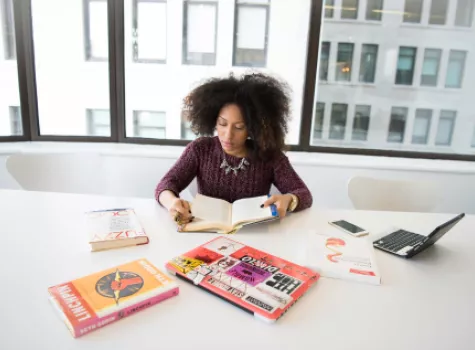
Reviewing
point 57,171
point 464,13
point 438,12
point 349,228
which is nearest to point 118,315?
point 349,228

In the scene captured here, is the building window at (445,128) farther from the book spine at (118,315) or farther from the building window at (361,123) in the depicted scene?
the book spine at (118,315)

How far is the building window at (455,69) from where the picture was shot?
268cm

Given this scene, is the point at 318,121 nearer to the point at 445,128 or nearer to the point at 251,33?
the point at 251,33

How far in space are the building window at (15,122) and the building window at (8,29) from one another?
0.38m

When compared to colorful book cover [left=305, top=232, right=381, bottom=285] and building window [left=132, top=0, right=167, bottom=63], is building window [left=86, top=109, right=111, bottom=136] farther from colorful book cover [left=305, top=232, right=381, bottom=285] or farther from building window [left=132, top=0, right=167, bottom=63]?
colorful book cover [left=305, top=232, right=381, bottom=285]

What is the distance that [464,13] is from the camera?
2605mm

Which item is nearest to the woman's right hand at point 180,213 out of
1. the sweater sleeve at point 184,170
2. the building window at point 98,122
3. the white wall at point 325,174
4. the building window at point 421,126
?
the sweater sleeve at point 184,170

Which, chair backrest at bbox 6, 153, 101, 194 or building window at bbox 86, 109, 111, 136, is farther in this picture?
building window at bbox 86, 109, 111, 136

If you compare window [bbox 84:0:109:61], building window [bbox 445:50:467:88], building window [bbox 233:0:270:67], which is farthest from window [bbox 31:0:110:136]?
building window [bbox 445:50:467:88]

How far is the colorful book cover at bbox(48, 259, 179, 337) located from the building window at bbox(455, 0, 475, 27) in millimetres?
2904

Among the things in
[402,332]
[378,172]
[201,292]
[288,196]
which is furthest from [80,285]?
[378,172]

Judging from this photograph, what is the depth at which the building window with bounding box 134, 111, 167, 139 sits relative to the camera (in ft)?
9.21

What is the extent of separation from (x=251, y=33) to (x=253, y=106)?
141 centimetres

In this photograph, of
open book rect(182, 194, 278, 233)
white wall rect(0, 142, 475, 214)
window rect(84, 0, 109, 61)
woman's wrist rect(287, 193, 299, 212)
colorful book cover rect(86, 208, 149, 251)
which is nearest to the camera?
colorful book cover rect(86, 208, 149, 251)
